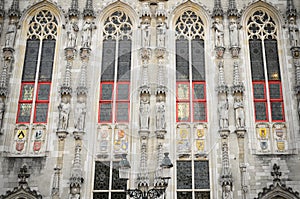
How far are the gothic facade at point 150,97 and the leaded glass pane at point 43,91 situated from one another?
0.05 meters

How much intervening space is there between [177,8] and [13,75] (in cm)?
780

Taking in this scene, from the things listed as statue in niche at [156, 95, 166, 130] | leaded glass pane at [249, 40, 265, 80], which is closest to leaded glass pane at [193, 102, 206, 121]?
statue in niche at [156, 95, 166, 130]

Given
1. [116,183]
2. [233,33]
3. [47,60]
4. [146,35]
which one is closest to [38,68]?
[47,60]

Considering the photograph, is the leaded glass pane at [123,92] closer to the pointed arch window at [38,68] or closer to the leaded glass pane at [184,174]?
the pointed arch window at [38,68]

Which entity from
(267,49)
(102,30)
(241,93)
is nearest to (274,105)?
Result: (241,93)

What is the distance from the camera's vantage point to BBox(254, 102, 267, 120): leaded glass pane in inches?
653

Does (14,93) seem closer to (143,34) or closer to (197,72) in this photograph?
(143,34)

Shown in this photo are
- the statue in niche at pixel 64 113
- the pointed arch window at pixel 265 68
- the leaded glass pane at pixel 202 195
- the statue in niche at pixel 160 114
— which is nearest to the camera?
the leaded glass pane at pixel 202 195

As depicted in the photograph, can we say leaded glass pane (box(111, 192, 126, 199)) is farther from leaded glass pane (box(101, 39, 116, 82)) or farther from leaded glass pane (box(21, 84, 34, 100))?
leaded glass pane (box(21, 84, 34, 100))

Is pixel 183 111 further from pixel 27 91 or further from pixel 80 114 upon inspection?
pixel 27 91

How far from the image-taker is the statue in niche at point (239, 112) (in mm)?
16031

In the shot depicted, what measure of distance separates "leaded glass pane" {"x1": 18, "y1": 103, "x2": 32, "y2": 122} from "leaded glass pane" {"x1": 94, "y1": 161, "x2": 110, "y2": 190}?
3.57 metres

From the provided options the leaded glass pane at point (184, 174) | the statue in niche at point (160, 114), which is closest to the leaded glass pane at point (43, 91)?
the statue in niche at point (160, 114)

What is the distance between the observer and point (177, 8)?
60.4 ft
